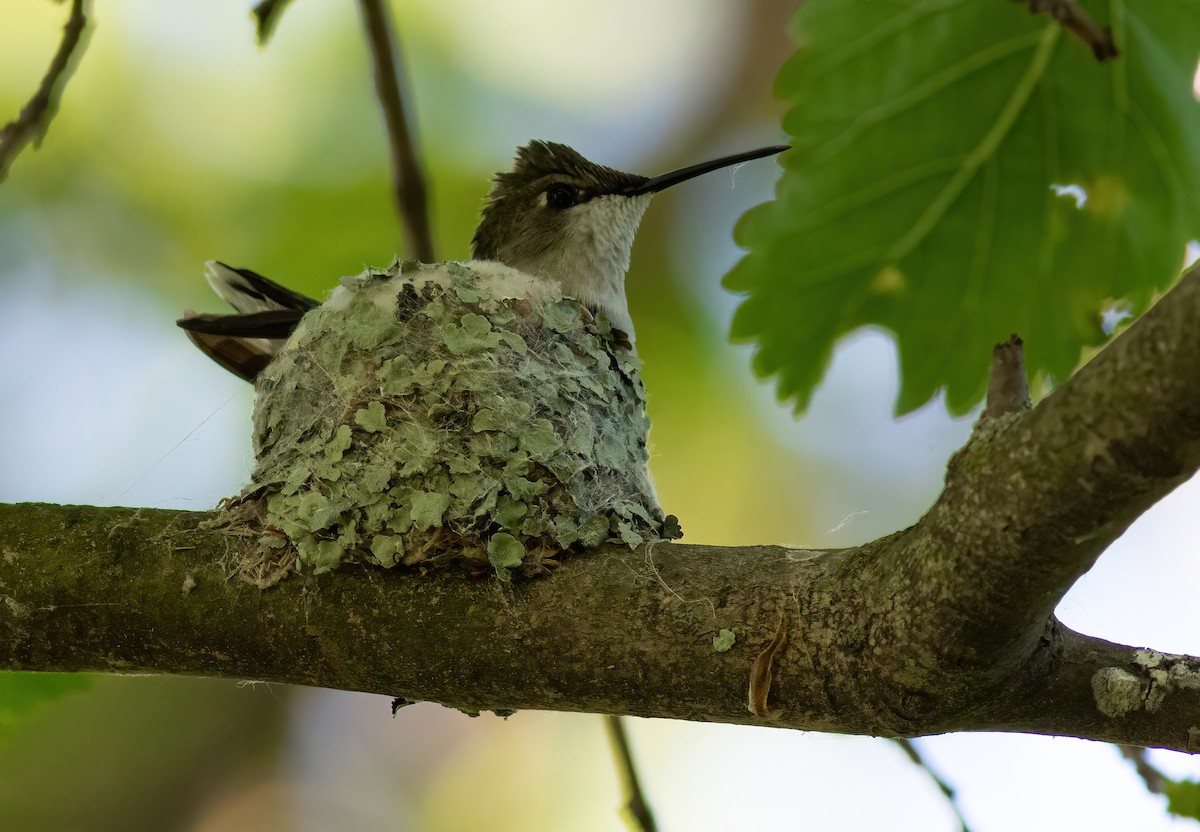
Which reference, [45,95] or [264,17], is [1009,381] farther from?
[45,95]

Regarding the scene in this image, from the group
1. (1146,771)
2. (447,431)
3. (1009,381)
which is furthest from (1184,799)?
(447,431)

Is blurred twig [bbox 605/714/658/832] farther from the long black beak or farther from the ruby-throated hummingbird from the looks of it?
the long black beak

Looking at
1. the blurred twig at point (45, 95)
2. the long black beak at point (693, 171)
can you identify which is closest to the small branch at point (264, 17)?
the blurred twig at point (45, 95)

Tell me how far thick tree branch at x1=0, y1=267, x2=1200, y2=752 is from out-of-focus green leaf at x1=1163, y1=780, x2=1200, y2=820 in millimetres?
499

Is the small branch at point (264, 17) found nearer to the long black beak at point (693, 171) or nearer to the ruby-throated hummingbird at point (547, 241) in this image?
the ruby-throated hummingbird at point (547, 241)

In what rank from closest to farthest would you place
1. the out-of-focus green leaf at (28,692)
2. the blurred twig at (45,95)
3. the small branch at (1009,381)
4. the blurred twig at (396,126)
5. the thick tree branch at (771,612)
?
the thick tree branch at (771,612), the small branch at (1009,381), the out-of-focus green leaf at (28,692), the blurred twig at (45,95), the blurred twig at (396,126)

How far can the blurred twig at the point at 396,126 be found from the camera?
319cm

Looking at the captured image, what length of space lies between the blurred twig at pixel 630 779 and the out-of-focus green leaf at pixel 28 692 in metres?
1.16

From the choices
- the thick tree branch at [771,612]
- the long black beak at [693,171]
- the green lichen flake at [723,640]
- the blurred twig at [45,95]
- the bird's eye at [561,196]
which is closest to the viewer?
the thick tree branch at [771,612]

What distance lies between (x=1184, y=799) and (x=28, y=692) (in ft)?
7.47

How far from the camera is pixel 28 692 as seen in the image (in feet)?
8.07

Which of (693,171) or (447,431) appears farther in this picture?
(693,171)

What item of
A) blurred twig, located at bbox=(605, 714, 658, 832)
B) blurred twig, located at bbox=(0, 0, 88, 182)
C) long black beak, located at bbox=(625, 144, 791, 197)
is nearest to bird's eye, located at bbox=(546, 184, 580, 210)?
long black beak, located at bbox=(625, 144, 791, 197)

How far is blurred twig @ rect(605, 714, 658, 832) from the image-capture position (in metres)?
2.72
